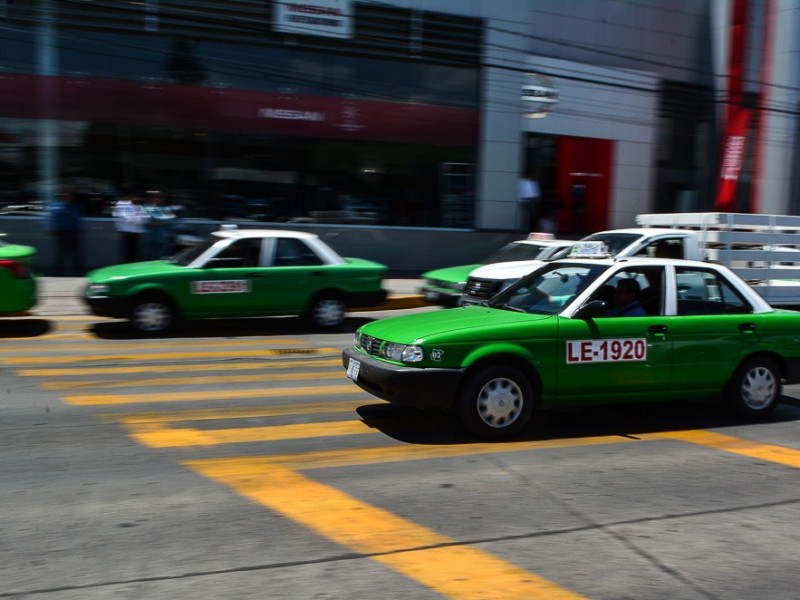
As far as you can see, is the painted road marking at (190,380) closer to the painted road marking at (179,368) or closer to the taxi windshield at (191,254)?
the painted road marking at (179,368)

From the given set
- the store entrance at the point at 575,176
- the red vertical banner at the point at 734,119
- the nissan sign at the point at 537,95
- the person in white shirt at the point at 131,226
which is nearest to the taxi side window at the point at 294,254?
the person in white shirt at the point at 131,226

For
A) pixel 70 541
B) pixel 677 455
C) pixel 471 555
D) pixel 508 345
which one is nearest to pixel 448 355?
pixel 508 345

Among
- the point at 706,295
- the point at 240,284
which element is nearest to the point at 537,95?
the point at 240,284

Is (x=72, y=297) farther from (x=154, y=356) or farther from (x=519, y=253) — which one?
(x=519, y=253)

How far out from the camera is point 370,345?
24.4ft

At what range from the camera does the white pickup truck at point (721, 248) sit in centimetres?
1370

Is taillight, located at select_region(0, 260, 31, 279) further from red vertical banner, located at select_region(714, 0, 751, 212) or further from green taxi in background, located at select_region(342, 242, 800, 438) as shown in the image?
red vertical banner, located at select_region(714, 0, 751, 212)

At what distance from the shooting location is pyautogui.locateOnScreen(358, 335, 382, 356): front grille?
7297 mm

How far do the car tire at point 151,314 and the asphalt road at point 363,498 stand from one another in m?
2.69

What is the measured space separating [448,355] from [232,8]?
1416cm

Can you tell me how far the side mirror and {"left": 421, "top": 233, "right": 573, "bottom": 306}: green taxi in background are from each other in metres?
6.69

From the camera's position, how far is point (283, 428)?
738 centimetres

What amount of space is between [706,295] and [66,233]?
12837 millimetres

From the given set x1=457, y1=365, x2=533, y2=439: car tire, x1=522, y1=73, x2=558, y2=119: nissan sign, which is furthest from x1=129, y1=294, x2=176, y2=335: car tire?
x1=522, y1=73, x2=558, y2=119: nissan sign
